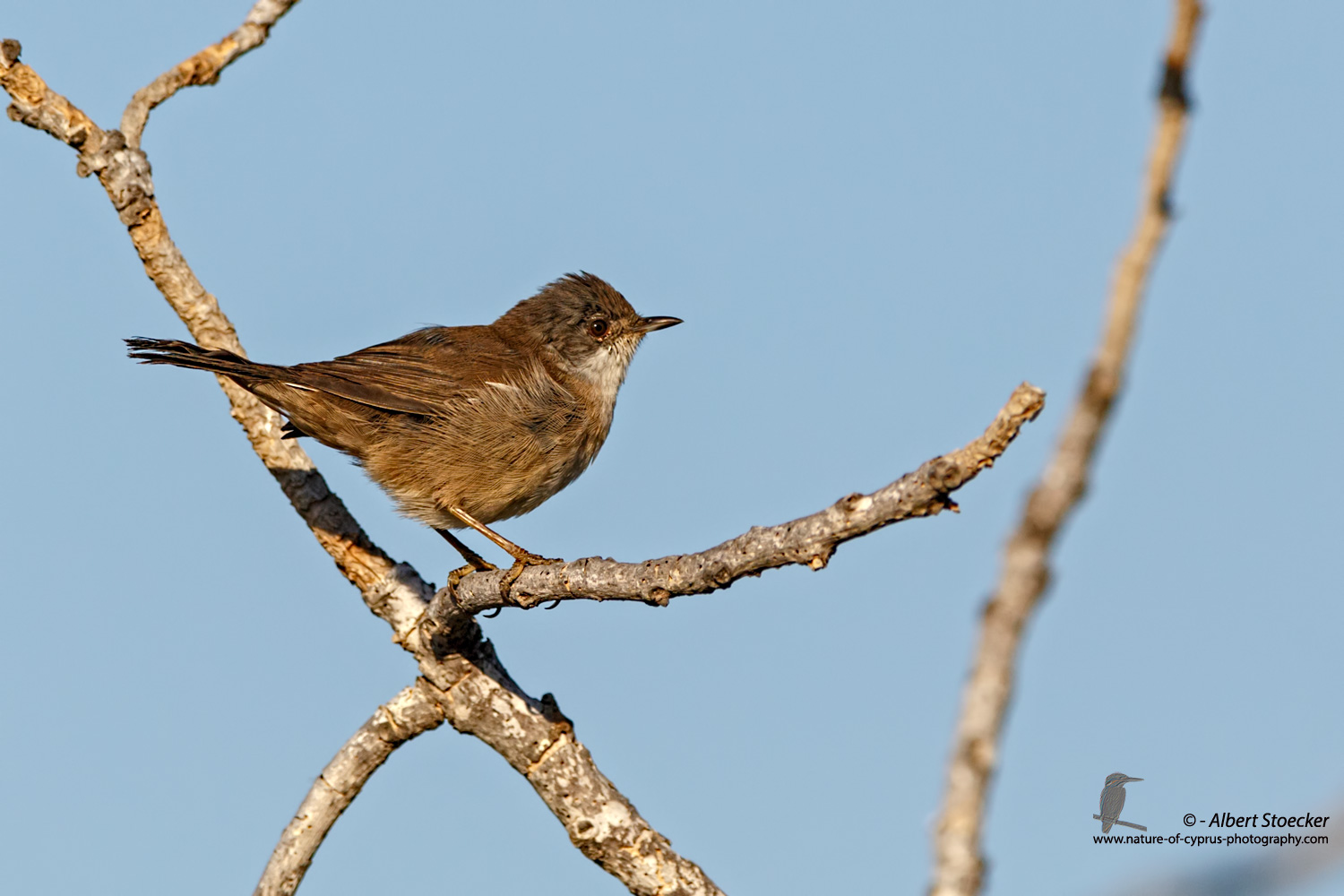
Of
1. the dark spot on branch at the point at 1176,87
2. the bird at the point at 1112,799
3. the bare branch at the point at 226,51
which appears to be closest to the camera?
the dark spot on branch at the point at 1176,87

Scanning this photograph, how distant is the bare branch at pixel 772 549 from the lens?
3.10 metres

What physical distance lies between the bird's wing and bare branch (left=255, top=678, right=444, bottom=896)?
1623 millimetres

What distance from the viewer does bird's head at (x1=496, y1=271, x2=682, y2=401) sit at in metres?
8.01

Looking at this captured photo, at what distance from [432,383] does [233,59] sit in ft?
6.73

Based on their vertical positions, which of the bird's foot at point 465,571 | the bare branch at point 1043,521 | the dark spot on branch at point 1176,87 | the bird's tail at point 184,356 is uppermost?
the bird's tail at point 184,356

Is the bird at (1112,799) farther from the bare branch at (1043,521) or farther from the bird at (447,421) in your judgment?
the bird at (447,421)

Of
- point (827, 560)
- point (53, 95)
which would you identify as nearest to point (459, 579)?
point (827, 560)

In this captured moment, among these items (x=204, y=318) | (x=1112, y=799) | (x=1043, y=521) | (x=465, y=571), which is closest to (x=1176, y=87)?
(x=1043, y=521)

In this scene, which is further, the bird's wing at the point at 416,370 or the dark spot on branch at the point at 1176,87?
the bird's wing at the point at 416,370

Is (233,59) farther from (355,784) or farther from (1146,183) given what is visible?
(1146,183)

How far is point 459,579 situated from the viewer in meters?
6.27

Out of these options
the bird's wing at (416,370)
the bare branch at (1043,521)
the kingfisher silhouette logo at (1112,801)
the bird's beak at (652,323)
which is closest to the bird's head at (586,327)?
the bird's beak at (652,323)

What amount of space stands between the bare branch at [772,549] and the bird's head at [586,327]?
2372mm

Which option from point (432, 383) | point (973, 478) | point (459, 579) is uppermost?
point (432, 383)
